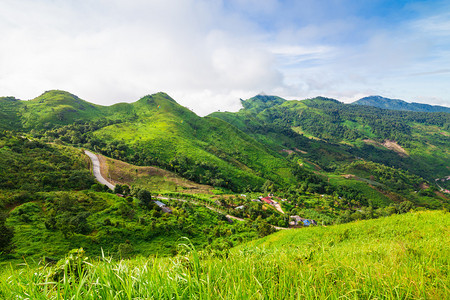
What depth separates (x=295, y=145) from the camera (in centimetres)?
19912

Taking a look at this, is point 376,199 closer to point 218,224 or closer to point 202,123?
point 218,224

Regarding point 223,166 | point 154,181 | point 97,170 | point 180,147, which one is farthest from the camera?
point 180,147

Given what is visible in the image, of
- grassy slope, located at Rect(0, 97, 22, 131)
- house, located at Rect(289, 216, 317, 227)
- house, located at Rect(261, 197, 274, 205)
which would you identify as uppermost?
grassy slope, located at Rect(0, 97, 22, 131)

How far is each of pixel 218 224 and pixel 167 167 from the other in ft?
139

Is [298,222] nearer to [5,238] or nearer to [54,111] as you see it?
[5,238]

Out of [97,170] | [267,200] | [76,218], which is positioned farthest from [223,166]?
[76,218]

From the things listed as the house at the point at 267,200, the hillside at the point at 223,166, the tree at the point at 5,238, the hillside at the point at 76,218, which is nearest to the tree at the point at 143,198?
the hillside at the point at 76,218

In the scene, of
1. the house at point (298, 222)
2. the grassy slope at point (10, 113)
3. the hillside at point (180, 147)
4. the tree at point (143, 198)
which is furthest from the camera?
the grassy slope at point (10, 113)

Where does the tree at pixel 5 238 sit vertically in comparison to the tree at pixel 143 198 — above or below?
above

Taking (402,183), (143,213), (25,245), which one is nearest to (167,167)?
(143,213)

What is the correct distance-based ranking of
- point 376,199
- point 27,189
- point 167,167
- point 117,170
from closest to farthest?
1. point 27,189
2. point 117,170
3. point 167,167
4. point 376,199

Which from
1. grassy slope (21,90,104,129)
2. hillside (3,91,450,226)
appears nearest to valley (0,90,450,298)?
hillside (3,91,450,226)

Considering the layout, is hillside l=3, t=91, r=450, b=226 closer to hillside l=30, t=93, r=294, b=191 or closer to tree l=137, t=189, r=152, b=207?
hillside l=30, t=93, r=294, b=191

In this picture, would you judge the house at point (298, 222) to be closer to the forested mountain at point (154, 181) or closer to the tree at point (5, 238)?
the forested mountain at point (154, 181)
